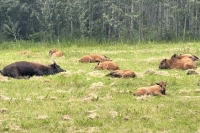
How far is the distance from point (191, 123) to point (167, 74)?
6461 mm

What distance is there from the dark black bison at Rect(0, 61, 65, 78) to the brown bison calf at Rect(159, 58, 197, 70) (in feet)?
15.1

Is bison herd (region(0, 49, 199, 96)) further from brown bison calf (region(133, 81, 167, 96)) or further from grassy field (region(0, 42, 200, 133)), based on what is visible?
grassy field (region(0, 42, 200, 133))

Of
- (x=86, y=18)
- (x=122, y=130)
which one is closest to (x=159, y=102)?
(x=122, y=130)

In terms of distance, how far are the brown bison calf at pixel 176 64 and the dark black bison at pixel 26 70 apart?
15.1 feet

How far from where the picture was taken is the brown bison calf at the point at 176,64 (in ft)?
53.0

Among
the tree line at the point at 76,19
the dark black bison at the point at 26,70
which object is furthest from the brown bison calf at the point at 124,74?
the tree line at the point at 76,19

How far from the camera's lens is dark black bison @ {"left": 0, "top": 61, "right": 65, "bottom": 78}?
1399cm

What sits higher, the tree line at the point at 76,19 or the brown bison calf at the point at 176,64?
the tree line at the point at 76,19

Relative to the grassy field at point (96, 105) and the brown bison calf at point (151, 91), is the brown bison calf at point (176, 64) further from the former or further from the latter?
the brown bison calf at point (151, 91)

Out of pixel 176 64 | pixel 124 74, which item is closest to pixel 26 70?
pixel 124 74

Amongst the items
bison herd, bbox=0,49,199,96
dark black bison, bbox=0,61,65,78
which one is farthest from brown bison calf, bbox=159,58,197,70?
dark black bison, bbox=0,61,65,78

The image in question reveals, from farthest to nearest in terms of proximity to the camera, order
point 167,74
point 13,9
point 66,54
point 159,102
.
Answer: point 13,9
point 66,54
point 167,74
point 159,102

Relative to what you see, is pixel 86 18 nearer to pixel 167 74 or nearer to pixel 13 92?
pixel 167 74

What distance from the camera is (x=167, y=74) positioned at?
14.6m
